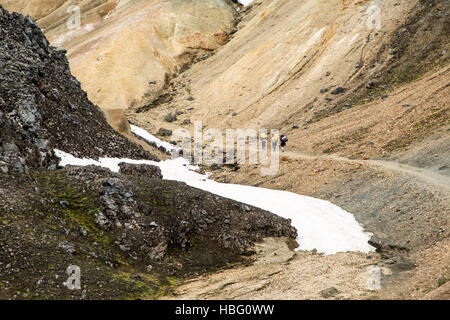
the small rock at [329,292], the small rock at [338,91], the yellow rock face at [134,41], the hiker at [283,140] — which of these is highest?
the yellow rock face at [134,41]

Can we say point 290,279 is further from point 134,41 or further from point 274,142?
point 134,41

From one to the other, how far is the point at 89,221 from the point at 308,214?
39.5 feet

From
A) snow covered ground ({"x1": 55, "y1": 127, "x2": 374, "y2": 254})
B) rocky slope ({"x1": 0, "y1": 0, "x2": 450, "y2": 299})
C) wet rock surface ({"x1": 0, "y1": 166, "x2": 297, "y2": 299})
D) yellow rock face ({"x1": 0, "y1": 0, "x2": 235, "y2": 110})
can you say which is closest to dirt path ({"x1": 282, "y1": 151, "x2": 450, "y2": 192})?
rocky slope ({"x1": 0, "y1": 0, "x2": 450, "y2": 299})

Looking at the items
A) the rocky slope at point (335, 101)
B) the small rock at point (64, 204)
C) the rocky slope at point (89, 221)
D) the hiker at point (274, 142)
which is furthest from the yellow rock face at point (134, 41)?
the small rock at point (64, 204)

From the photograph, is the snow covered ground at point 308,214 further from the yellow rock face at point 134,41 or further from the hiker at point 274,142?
the yellow rock face at point 134,41

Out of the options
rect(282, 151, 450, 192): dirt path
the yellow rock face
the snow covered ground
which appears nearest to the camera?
the snow covered ground

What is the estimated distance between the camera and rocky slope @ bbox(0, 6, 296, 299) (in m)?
14.3

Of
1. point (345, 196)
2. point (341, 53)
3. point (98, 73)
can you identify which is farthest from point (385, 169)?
point (98, 73)

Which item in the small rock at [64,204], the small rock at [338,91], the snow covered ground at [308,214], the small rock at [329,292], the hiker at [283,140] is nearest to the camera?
the small rock at [329,292]

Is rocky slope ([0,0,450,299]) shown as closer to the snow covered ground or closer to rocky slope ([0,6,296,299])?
the snow covered ground

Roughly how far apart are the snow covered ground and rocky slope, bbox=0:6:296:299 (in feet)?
3.55

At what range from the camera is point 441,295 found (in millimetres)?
11836

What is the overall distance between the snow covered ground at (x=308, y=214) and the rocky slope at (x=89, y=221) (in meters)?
1.08

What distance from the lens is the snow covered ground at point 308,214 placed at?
836 inches
